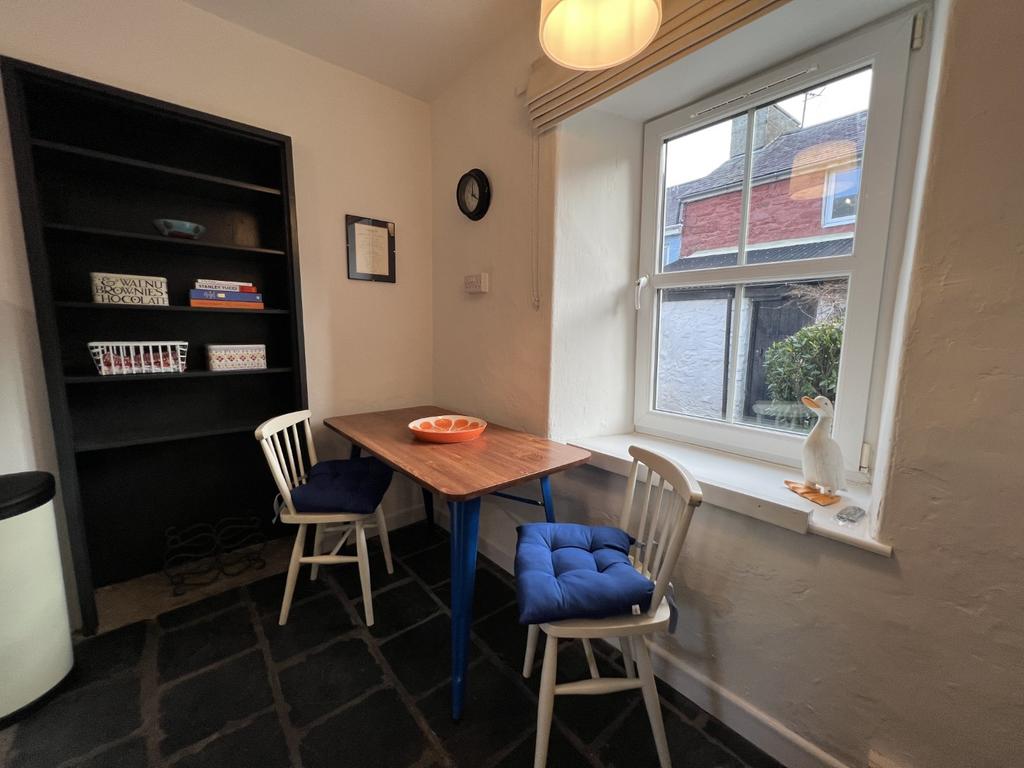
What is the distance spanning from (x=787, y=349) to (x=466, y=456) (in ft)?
3.85

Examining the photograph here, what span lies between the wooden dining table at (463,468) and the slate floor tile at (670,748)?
462 millimetres

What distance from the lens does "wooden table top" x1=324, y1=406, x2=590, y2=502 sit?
1.16 meters

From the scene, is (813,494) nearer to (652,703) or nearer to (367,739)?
(652,703)

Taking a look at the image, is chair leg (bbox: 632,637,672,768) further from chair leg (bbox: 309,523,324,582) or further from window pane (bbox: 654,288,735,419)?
chair leg (bbox: 309,523,324,582)

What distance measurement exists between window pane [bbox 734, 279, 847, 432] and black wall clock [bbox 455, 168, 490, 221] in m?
1.21

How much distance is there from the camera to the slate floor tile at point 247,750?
1.05 m

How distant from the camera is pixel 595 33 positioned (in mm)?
964

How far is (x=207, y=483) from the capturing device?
1878 millimetres

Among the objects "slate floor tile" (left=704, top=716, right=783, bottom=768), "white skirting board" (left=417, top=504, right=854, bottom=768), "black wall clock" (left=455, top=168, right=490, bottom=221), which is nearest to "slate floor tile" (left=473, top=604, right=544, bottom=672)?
"white skirting board" (left=417, top=504, right=854, bottom=768)

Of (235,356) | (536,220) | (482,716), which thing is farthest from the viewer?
(235,356)

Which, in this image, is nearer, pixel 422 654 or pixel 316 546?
pixel 422 654

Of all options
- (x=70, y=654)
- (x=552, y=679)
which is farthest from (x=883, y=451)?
(x=70, y=654)

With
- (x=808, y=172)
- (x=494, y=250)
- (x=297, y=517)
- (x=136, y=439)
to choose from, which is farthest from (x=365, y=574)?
(x=808, y=172)

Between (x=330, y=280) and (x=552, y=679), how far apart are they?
196cm
